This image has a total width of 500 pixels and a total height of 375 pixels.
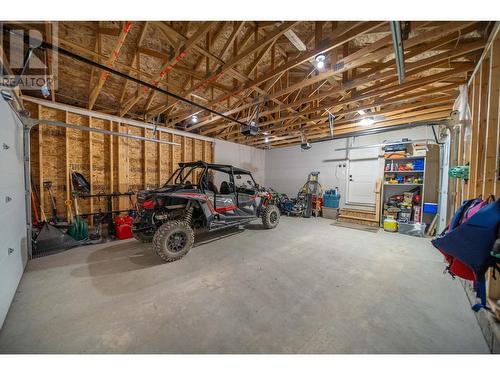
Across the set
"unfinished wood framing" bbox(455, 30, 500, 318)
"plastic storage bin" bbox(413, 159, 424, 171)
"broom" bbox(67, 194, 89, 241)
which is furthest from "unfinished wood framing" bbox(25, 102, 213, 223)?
"plastic storage bin" bbox(413, 159, 424, 171)

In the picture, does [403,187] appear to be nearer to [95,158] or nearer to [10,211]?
[10,211]

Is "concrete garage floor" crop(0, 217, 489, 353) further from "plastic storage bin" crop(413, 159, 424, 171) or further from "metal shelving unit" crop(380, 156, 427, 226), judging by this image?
"plastic storage bin" crop(413, 159, 424, 171)

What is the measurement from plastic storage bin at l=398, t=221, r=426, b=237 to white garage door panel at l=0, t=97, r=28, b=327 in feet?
23.9

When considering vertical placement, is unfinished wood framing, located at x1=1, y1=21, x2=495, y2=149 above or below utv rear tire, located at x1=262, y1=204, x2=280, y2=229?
above

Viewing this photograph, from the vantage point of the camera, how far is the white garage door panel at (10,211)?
1.78 m

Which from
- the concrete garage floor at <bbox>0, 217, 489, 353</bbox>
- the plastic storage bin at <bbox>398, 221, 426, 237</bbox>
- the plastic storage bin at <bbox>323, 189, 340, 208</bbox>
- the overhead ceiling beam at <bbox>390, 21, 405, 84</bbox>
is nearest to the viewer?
the concrete garage floor at <bbox>0, 217, 489, 353</bbox>

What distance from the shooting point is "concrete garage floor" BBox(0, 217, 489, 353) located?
4.68ft

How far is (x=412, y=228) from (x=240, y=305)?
17.6ft

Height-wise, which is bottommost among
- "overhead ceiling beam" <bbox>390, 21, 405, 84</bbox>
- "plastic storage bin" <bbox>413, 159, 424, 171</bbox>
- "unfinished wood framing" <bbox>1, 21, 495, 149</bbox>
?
"plastic storage bin" <bbox>413, 159, 424, 171</bbox>

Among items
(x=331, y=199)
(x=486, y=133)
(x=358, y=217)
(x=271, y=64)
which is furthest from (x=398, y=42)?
(x=331, y=199)

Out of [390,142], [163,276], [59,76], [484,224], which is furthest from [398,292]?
[59,76]

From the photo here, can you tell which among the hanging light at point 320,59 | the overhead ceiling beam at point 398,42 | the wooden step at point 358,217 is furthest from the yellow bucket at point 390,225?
the hanging light at point 320,59

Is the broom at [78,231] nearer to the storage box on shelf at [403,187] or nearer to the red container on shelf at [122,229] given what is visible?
the red container on shelf at [122,229]

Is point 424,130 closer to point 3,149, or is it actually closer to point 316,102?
point 316,102
